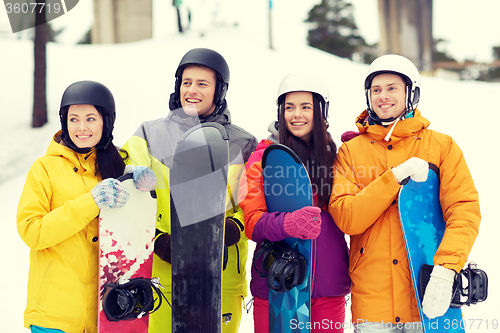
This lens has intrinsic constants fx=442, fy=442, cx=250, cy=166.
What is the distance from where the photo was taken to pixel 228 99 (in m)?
10.2

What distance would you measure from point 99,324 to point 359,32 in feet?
92.7

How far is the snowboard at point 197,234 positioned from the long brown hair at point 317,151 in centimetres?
→ 56

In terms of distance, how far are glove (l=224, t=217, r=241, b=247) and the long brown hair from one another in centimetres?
50

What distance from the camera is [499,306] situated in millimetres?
4926

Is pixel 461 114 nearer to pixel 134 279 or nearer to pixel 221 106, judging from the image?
pixel 221 106

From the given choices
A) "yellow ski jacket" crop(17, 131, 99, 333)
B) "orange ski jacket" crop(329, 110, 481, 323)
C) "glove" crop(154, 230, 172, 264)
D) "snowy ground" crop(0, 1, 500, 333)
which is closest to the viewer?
"yellow ski jacket" crop(17, 131, 99, 333)

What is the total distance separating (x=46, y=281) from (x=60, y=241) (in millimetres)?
224

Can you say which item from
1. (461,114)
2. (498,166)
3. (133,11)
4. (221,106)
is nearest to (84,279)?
(221,106)

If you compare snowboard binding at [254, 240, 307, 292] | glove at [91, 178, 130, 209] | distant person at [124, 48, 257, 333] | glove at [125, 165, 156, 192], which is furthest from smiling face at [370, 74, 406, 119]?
glove at [91, 178, 130, 209]

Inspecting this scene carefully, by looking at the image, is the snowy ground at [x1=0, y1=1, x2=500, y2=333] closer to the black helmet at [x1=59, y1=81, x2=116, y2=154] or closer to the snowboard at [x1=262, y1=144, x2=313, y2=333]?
the snowboard at [x1=262, y1=144, x2=313, y2=333]

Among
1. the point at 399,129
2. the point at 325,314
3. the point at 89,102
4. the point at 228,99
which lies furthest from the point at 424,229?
the point at 228,99

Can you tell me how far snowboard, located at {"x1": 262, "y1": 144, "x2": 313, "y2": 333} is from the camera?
7.97ft

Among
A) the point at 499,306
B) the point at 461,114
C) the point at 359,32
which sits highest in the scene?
the point at 359,32
